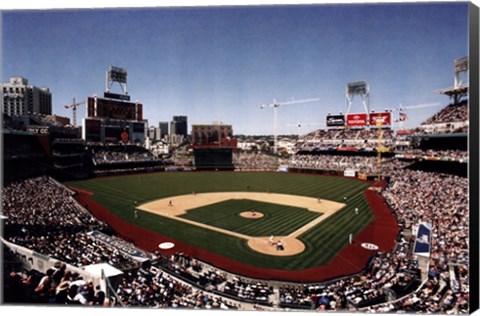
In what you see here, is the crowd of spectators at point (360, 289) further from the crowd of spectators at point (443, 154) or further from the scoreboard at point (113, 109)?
the scoreboard at point (113, 109)

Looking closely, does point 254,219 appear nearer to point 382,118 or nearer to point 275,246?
point 275,246

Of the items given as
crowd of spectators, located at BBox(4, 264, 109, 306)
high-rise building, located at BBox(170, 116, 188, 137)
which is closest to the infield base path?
crowd of spectators, located at BBox(4, 264, 109, 306)

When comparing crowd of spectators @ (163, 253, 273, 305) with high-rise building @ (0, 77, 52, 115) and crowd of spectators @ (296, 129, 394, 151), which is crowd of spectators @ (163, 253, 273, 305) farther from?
high-rise building @ (0, 77, 52, 115)

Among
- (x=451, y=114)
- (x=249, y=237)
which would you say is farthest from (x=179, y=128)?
(x=249, y=237)

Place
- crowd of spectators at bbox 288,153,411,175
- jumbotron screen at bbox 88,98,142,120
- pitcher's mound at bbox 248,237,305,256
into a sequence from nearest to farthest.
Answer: pitcher's mound at bbox 248,237,305,256 < crowd of spectators at bbox 288,153,411,175 < jumbotron screen at bbox 88,98,142,120

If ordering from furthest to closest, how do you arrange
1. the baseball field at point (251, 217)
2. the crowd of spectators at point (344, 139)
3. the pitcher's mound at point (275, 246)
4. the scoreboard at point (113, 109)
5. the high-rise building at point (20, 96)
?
1. the high-rise building at point (20, 96)
2. the crowd of spectators at point (344, 139)
3. the scoreboard at point (113, 109)
4. the baseball field at point (251, 217)
5. the pitcher's mound at point (275, 246)

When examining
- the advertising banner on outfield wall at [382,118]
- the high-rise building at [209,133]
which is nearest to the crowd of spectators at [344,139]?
the advertising banner on outfield wall at [382,118]
